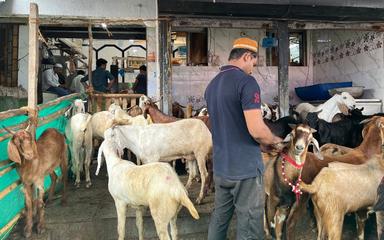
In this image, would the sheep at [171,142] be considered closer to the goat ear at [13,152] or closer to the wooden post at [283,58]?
the goat ear at [13,152]

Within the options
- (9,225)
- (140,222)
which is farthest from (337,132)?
Result: (9,225)

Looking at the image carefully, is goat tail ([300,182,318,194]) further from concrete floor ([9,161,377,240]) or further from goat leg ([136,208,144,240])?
goat leg ([136,208,144,240])

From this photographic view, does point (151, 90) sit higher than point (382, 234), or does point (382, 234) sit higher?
point (151, 90)

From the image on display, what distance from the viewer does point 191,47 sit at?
1224 centimetres

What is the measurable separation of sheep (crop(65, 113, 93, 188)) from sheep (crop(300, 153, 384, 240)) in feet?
13.4

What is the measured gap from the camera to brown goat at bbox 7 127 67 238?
4.43m

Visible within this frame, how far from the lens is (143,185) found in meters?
4.16

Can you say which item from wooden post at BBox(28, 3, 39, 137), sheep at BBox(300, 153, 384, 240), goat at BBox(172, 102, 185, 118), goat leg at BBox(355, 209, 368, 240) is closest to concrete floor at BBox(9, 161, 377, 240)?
goat leg at BBox(355, 209, 368, 240)

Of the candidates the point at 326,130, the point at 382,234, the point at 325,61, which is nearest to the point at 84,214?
the point at 382,234

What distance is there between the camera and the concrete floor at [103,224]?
4.88 meters

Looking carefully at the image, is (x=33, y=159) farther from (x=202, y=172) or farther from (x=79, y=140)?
(x=202, y=172)

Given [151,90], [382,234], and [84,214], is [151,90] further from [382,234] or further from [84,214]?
[382,234]

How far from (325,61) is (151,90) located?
22.1ft

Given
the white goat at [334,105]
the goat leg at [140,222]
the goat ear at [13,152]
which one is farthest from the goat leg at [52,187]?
the white goat at [334,105]
